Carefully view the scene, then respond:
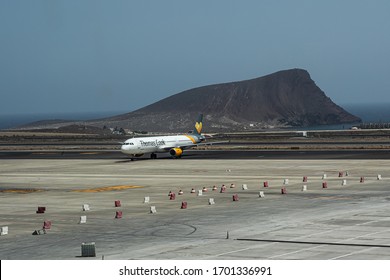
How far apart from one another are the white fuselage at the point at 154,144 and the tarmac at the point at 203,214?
21.6 meters

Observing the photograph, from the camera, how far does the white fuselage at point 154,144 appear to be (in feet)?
422

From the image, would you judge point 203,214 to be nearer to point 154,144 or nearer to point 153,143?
point 153,143

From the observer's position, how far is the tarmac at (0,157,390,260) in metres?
41.7

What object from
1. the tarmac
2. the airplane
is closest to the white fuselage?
the airplane

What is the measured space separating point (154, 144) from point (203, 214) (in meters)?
74.9

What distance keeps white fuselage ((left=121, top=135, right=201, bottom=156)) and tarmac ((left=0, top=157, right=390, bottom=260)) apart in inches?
850

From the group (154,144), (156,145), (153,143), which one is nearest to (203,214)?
(153,143)

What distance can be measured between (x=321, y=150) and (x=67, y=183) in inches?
2664

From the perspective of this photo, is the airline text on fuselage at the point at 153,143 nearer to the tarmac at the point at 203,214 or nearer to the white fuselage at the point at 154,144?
the white fuselage at the point at 154,144

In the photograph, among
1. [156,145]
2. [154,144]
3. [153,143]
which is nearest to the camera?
[153,143]

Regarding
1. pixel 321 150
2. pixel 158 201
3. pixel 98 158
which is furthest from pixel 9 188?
pixel 321 150

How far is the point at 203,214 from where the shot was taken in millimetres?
57875

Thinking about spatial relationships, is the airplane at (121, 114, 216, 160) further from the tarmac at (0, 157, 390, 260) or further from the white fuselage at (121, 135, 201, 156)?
the tarmac at (0, 157, 390, 260)

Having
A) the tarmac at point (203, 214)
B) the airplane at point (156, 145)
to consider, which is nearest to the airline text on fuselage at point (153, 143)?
the airplane at point (156, 145)
